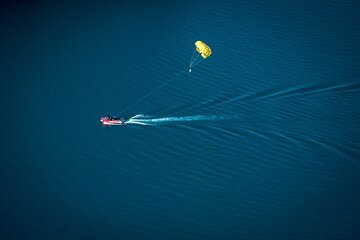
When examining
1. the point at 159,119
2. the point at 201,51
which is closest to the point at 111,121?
the point at 159,119

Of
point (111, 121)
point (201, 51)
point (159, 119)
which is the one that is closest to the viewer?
point (111, 121)

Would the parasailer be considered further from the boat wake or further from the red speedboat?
the red speedboat

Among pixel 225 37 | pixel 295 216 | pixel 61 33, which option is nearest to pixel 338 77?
pixel 225 37

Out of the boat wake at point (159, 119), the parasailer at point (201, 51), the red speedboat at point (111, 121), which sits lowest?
the red speedboat at point (111, 121)

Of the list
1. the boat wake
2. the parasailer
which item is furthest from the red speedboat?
the parasailer

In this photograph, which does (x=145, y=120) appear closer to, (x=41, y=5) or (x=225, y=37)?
(x=225, y=37)

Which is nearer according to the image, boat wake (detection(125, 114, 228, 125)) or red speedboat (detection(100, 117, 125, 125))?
red speedboat (detection(100, 117, 125, 125))

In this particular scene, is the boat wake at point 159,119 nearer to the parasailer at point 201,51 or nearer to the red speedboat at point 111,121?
the red speedboat at point 111,121

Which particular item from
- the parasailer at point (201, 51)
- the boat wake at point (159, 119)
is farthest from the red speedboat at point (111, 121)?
the parasailer at point (201, 51)

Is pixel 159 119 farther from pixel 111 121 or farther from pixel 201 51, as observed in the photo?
pixel 201 51

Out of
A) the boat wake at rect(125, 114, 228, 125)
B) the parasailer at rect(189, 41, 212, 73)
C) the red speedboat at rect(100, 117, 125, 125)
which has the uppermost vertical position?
the parasailer at rect(189, 41, 212, 73)

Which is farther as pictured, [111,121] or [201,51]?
[201,51]

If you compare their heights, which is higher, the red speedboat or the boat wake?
the boat wake
